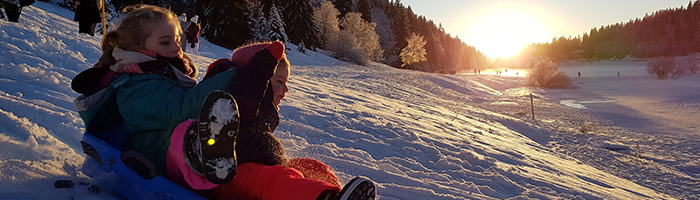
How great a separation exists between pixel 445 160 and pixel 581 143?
7.26 m

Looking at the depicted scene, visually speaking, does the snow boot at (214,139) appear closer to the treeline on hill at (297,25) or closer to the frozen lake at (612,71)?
the treeline on hill at (297,25)

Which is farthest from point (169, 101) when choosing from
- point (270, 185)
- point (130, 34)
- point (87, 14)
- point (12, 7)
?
point (87, 14)

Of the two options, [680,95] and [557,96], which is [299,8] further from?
[680,95]

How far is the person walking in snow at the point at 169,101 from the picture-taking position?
169 cm

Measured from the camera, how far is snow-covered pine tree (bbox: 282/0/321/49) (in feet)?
105

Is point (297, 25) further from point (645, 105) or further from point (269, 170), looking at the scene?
point (269, 170)

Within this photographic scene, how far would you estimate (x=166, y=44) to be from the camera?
214cm

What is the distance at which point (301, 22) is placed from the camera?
105ft

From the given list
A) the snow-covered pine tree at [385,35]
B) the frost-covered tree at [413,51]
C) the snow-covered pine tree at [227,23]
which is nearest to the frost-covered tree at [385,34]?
the snow-covered pine tree at [385,35]

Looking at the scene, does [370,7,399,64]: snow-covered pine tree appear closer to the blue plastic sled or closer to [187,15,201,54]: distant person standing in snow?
[187,15,201,54]: distant person standing in snow

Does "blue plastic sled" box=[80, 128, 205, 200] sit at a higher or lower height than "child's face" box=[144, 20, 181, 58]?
lower

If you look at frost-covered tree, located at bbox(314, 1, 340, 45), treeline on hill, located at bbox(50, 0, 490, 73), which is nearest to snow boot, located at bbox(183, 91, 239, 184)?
A: treeline on hill, located at bbox(50, 0, 490, 73)

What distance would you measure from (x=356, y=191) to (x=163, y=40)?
137 cm

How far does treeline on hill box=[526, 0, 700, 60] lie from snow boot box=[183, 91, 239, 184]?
316 feet
